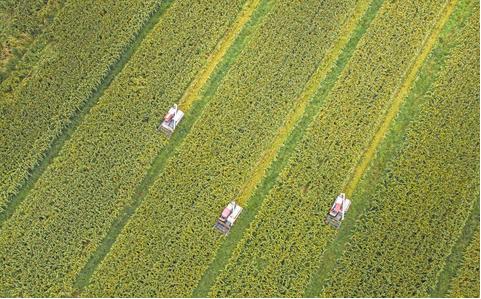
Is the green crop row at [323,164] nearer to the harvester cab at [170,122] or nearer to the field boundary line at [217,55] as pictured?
the harvester cab at [170,122]

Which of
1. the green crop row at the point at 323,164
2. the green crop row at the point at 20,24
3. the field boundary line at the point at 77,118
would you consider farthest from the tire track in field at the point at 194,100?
the green crop row at the point at 20,24

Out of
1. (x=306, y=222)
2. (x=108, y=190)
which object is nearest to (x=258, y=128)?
(x=306, y=222)

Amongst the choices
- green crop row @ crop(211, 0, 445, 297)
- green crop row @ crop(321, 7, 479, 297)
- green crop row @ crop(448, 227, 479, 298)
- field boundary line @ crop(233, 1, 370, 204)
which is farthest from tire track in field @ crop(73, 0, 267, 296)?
green crop row @ crop(448, 227, 479, 298)

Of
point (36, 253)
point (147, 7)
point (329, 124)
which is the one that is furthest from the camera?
point (147, 7)

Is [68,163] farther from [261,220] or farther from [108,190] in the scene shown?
[261,220]

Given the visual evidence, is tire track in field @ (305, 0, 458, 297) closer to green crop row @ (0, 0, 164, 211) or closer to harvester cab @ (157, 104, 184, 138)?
harvester cab @ (157, 104, 184, 138)

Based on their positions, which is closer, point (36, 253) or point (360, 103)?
point (36, 253)

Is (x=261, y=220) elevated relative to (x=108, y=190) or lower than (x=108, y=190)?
elevated
